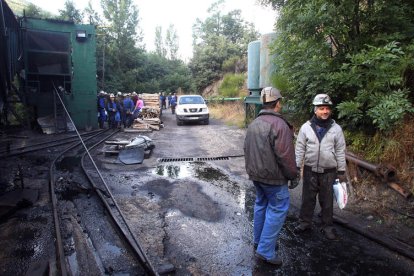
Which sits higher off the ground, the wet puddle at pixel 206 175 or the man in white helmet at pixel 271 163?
the man in white helmet at pixel 271 163

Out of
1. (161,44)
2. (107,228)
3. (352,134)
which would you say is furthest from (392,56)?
(161,44)

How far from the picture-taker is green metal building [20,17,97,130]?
13.4m

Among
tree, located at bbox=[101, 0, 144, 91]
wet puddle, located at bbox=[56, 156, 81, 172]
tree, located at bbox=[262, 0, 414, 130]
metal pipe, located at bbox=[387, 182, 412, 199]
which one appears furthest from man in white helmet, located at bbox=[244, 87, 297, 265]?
tree, located at bbox=[101, 0, 144, 91]

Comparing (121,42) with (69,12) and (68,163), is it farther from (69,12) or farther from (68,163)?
(68,163)

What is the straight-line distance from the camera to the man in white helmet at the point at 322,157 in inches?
165

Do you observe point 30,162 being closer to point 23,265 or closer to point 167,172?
point 167,172

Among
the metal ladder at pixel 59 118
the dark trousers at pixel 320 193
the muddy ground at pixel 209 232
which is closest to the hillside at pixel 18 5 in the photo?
the metal ladder at pixel 59 118

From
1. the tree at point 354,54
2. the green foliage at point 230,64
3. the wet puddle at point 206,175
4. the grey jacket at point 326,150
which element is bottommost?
the wet puddle at point 206,175

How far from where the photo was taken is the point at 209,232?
15.1 feet

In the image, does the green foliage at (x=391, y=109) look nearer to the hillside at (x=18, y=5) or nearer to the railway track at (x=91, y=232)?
the railway track at (x=91, y=232)

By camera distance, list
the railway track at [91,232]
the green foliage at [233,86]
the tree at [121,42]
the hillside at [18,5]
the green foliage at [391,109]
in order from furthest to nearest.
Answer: the tree at [121,42]
the hillside at [18,5]
the green foliage at [233,86]
the green foliage at [391,109]
the railway track at [91,232]

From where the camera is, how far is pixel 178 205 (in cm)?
565

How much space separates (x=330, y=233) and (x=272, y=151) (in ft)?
5.37

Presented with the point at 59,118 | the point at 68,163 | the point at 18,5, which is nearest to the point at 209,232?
the point at 68,163
